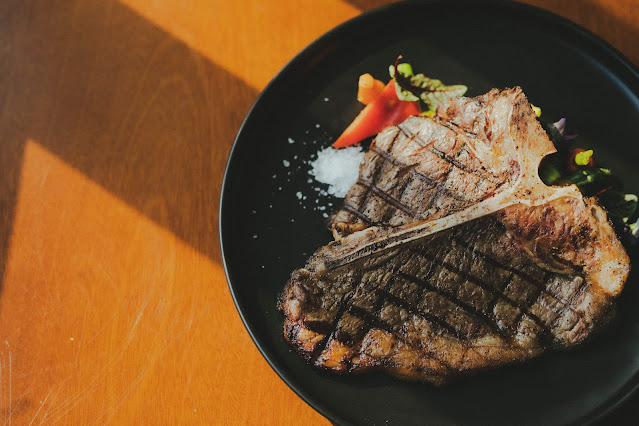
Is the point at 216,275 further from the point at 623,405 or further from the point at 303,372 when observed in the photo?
the point at 623,405

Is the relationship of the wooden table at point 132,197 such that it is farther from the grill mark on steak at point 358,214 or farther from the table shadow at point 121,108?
the grill mark on steak at point 358,214

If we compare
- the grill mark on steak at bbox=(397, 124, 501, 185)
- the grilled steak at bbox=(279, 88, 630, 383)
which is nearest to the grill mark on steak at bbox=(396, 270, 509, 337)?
the grilled steak at bbox=(279, 88, 630, 383)

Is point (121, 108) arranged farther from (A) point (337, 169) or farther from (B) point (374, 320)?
(B) point (374, 320)

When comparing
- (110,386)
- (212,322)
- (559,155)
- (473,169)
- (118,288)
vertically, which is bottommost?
(110,386)

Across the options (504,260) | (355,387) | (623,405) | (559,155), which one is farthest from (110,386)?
(559,155)

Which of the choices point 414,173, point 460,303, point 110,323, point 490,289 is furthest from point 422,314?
point 110,323

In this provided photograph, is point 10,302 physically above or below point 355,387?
below
